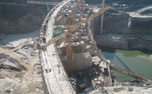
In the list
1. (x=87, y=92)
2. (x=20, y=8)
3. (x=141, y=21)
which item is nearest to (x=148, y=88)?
(x=87, y=92)

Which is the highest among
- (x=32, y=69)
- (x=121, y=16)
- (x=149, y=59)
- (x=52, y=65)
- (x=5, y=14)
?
(x=5, y=14)

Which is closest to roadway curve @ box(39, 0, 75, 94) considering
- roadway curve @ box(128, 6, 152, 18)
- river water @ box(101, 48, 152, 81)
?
river water @ box(101, 48, 152, 81)

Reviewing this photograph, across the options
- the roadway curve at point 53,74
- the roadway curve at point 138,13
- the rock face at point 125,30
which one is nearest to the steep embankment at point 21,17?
the rock face at point 125,30

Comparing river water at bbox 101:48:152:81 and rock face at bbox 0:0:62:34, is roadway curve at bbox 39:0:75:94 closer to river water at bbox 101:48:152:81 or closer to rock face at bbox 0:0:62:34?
river water at bbox 101:48:152:81

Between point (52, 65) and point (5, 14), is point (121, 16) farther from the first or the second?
point (52, 65)

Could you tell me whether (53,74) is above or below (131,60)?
above

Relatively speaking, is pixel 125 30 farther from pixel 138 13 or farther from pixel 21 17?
pixel 21 17

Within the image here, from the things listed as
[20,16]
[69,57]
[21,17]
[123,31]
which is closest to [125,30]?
[123,31]
